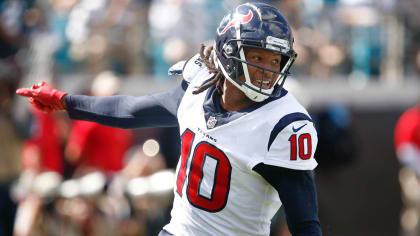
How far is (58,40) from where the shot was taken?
7914mm

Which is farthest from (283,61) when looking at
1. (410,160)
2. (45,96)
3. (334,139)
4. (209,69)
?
(410,160)

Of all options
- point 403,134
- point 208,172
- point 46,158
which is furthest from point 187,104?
point 403,134

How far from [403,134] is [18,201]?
4125mm

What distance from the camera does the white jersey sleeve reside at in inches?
127

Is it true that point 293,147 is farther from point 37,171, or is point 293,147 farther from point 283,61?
point 37,171

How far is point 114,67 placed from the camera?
26.8 feet

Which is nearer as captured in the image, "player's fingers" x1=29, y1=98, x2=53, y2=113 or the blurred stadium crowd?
"player's fingers" x1=29, y1=98, x2=53, y2=113

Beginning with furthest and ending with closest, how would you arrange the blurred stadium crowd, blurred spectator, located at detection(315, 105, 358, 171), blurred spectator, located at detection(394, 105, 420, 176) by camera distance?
blurred spectator, located at detection(394, 105, 420, 176), blurred spectator, located at detection(315, 105, 358, 171), the blurred stadium crowd

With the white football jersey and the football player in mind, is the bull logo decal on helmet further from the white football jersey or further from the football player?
the white football jersey

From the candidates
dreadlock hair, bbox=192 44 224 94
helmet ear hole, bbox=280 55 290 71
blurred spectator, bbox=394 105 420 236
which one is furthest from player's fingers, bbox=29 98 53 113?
blurred spectator, bbox=394 105 420 236

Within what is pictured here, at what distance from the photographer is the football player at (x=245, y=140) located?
10.6 ft

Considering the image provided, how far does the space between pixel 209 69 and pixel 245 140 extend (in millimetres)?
494

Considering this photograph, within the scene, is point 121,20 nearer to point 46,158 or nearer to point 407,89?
point 46,158

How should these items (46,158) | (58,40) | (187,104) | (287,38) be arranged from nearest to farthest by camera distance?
1. (287,38)
2. (187,104)
3. (46,158)
4. (58,40)
